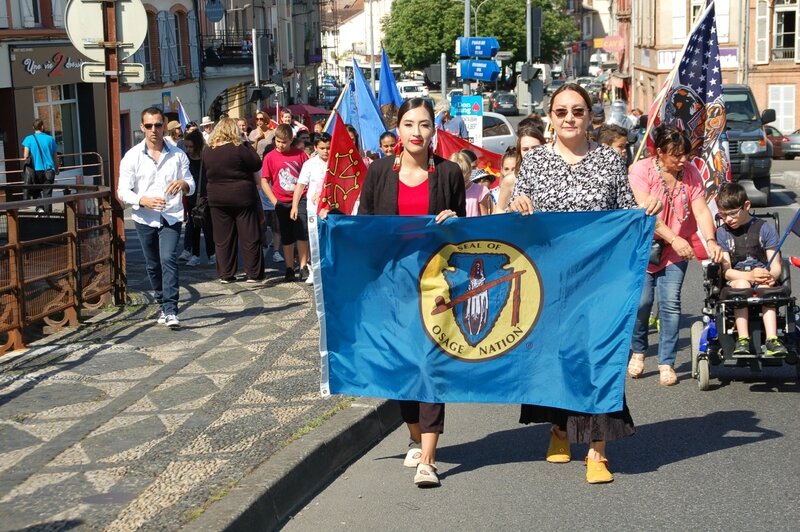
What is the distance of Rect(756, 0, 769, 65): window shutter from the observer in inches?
1991

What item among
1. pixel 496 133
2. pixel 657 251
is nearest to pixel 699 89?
pixel 657 251

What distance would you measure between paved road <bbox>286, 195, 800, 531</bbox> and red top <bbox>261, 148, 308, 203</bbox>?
5856 mm

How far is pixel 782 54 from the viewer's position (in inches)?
Answer: 1991

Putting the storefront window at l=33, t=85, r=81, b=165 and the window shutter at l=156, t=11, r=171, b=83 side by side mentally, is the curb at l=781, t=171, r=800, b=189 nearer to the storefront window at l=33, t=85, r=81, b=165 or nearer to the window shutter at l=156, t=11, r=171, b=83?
the storefront window at l=33, t=85, r=81, b=165

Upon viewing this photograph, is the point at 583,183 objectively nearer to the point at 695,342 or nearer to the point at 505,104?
the point at 695,342

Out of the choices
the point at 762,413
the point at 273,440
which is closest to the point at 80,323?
the point at 273,440

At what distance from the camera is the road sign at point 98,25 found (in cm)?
1073

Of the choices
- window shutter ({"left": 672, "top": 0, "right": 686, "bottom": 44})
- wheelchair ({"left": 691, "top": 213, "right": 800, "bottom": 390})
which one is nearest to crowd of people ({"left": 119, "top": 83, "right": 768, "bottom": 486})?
wheelchair ({"left": 691, "top": 213, "right": 800, "bottom": 390})

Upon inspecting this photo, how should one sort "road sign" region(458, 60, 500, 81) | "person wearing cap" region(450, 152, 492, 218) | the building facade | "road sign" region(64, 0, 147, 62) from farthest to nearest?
the building facade, "road sign" region(458, 60, 500, 81), "road sign" region(64, 0, 147, 62), "person wearing cap" region(450, 152, 492, 218)

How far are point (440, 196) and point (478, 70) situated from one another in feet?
79.8

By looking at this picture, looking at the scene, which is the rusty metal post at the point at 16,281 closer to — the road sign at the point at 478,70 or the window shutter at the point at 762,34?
the road sign at the point at 478,70

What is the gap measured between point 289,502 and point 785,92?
48.0 metres

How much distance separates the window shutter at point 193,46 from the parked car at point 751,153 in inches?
1081

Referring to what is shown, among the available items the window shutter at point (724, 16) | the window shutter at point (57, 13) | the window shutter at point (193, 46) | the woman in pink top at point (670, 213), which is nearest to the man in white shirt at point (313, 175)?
the woman in pink top at point (670, 213)
